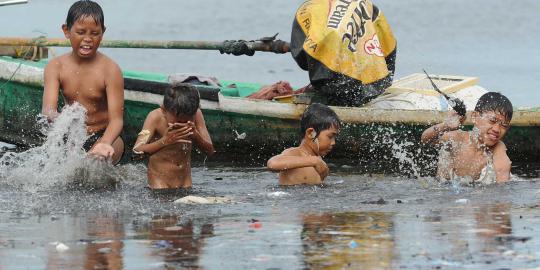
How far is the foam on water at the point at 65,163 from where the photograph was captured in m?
9.55

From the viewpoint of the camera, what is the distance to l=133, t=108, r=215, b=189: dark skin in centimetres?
913

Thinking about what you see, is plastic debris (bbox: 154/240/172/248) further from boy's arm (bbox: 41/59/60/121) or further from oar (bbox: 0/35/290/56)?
oar (bbox: 0/35/290/56)

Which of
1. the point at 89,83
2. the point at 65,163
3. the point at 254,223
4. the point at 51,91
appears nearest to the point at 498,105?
the point at 254,223

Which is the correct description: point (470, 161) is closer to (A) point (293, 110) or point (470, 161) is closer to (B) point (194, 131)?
(A) point (293, 110)

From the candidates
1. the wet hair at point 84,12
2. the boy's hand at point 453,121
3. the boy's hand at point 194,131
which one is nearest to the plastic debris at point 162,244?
the boy's hand at point 194,131

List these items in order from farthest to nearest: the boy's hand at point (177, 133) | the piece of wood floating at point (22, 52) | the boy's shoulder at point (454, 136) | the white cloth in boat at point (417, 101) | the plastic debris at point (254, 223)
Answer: the piece of wood floating at point (22, 52)
the white cloth in boat at point (417, 101)
the boy's shoulder at point (454, 136)
the boy's hand at point (177, 133)
the plastic debris at point (254, 223)

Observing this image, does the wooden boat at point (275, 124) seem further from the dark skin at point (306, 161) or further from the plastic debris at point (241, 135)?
the dark skin at point (306, 161)

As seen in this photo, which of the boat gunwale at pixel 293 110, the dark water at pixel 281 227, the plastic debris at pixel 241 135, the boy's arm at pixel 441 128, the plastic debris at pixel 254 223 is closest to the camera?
the dark water at pixel 281 227

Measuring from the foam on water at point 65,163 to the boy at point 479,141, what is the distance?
8.24 feet

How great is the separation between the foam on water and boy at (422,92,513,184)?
251 centimetres

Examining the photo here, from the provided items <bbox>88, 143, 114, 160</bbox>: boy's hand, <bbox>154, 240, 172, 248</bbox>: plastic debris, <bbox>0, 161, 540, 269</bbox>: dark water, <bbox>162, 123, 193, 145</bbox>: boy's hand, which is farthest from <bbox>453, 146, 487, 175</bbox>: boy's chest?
<bbox>154, 240, 172, 248</bbox>: plastic debris

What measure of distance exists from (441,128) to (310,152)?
39.8 inches

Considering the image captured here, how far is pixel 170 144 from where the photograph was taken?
927 cm

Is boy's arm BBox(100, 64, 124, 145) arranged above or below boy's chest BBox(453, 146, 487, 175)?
above
